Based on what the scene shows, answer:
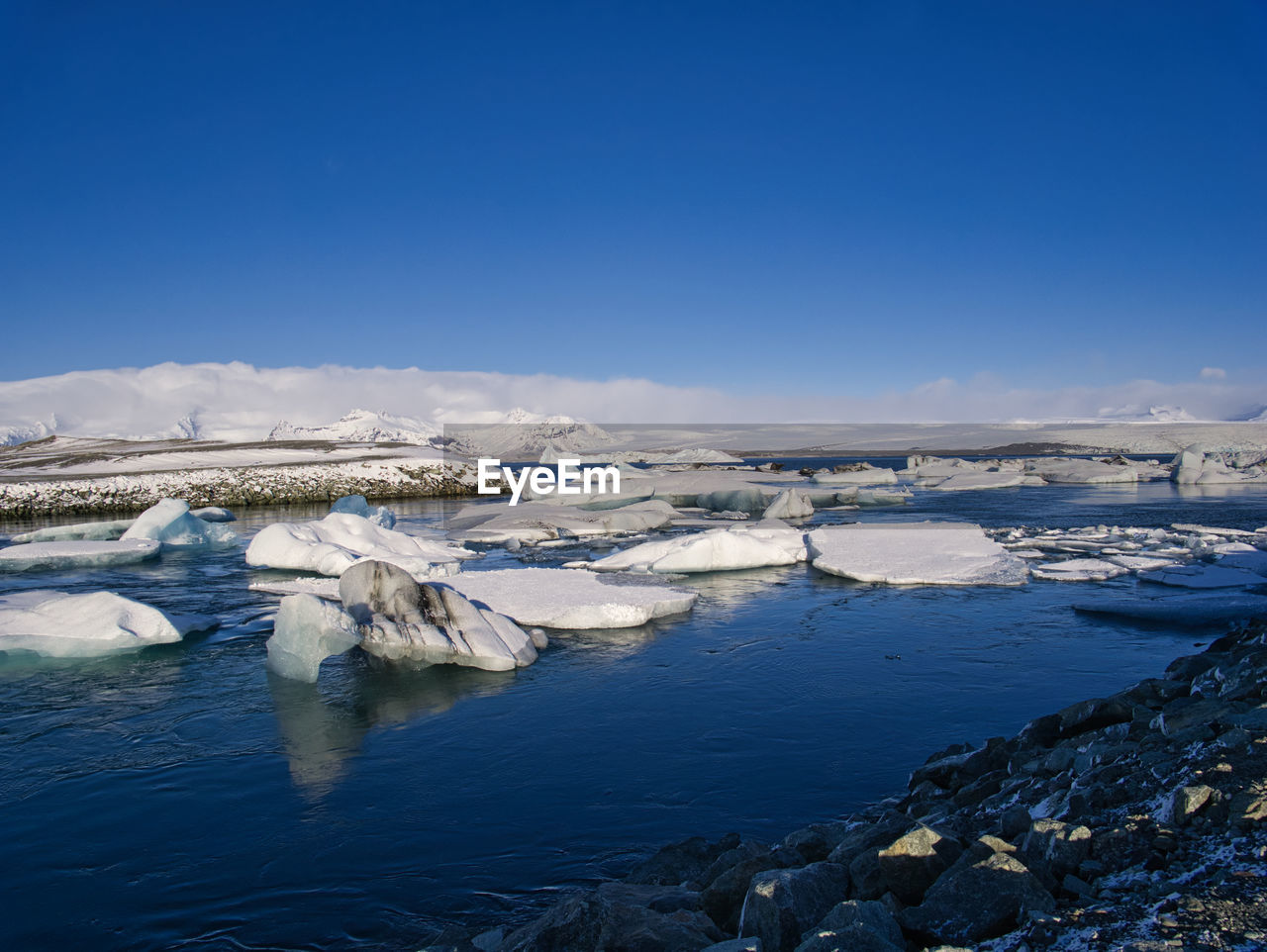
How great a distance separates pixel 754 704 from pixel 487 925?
330 centimetres

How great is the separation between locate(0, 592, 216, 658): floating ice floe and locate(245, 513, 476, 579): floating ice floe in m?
3.91

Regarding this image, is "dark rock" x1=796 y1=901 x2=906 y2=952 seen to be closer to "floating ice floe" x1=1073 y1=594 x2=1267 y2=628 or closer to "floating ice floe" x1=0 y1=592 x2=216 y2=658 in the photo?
"floating ice floe" x1=0 y1=592 x2=216 y2=658

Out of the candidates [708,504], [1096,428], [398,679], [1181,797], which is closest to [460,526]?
[708,504]

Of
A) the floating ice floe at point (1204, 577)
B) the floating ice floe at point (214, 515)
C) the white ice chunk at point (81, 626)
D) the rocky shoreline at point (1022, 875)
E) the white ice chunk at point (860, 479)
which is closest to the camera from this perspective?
the rocky shoreline at point (1022, 875)

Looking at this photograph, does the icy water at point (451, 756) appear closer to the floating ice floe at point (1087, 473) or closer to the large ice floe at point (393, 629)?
the large ice floe at point (393, 629)

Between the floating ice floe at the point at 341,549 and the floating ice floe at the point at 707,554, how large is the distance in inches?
108

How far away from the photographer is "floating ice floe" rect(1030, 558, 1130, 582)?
36.3 feet

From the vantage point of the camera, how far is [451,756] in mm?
5371

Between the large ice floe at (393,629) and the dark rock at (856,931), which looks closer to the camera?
the dark rock at (856,931)

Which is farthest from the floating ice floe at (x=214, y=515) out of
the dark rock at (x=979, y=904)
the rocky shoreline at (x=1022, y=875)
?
the dark rock at (x=979, y=904)

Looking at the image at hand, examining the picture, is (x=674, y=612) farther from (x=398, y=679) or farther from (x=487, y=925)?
(x=487, y=925)

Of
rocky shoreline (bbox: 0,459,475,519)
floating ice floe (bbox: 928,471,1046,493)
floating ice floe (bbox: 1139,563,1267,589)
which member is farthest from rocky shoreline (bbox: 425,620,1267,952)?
floating ice floe (bbox: 928,471,1046,493)

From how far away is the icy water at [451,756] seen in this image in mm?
3758

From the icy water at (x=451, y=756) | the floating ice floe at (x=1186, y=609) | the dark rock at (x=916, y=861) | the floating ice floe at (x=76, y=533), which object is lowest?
the icy water at (x=451, y=756)
